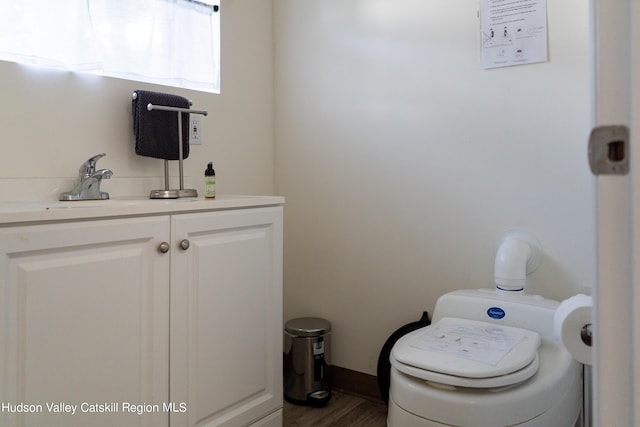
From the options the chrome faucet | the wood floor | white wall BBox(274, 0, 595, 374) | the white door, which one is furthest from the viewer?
the wood floor

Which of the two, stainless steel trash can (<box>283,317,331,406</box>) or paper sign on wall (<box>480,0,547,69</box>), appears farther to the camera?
stainless steel trash can (<box>283,317,331,406</box>)

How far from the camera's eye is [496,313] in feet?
5.17

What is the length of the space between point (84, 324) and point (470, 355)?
1.03 m

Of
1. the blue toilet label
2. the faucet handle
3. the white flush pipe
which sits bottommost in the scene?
the blue toilet label

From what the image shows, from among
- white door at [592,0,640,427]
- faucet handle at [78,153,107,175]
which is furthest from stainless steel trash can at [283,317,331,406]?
white door at [592,0,640,427]

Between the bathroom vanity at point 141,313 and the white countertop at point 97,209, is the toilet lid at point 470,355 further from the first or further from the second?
the white countertop at point 97,209

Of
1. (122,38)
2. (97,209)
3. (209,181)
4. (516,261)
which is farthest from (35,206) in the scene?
(516,261)

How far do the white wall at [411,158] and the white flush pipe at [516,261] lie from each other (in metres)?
0.03

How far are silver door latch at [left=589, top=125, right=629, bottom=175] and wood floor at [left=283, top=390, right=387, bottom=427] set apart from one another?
168 centimetres

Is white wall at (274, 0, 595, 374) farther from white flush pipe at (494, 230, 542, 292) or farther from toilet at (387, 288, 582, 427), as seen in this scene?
toilet at (387, 288, 582, 427)

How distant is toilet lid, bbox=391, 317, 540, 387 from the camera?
1.17 m

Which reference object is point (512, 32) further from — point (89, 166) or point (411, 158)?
point (89, 166)

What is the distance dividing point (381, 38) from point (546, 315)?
1329 mm

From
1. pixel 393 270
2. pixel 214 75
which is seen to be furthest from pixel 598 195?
pixel 214 75
